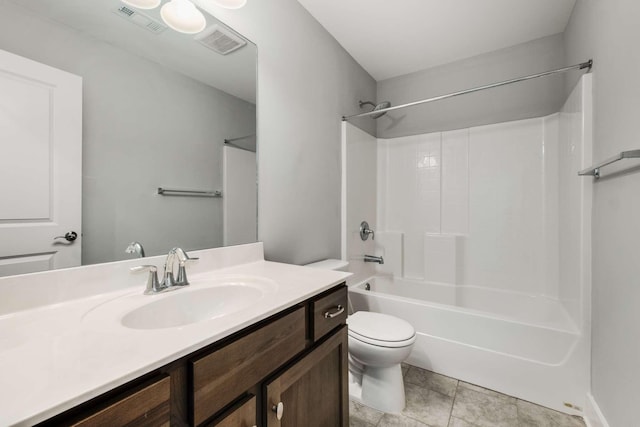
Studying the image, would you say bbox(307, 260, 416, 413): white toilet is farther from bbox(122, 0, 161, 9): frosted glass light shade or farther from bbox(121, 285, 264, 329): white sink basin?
bbox(122, 0, 161, 9): frosted glass light shade

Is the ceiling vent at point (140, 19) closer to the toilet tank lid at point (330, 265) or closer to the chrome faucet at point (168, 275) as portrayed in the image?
the chrome faucet at point (168, 275)

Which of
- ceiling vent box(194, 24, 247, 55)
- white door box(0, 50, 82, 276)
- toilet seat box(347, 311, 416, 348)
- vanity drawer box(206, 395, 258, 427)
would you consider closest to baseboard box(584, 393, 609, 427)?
toilet seat box(347, 311, 416, 348)

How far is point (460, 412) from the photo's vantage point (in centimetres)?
142

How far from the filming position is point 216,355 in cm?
60

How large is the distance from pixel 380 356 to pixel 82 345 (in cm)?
121

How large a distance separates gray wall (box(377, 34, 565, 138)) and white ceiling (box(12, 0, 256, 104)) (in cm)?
172

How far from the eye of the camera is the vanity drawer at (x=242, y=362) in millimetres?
579

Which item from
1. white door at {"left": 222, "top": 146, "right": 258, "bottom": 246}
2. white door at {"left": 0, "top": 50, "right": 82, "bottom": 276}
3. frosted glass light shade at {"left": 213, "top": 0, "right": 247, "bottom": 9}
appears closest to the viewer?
white door at {"left": 0, "top": 50, "right": 82, "bottom": 276}

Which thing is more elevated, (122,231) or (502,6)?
(502,6)

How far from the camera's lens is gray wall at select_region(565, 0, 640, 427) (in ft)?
3.33

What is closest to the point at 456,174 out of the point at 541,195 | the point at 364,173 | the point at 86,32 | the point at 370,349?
the point at 541,195

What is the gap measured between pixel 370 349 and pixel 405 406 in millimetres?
421

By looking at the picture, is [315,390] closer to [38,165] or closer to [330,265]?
[330,265]

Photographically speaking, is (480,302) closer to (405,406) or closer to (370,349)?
(405,406)
